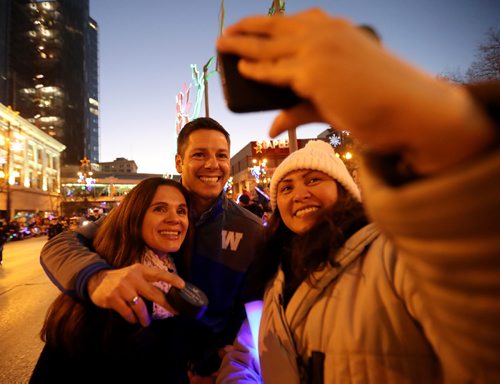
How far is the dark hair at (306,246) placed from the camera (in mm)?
1384

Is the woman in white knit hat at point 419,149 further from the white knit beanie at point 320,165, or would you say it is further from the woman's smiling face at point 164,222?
the woman's smiling face at point 164,222

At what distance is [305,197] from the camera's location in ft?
5.90

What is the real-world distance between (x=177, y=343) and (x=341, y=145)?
20.6 m

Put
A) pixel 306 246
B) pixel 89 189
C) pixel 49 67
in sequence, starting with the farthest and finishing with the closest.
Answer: pixel 49 67 → pixel 89 189 → pixel 306 246

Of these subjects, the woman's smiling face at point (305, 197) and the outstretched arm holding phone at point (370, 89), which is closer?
the outstretched arm holding phone at point (370, 89)

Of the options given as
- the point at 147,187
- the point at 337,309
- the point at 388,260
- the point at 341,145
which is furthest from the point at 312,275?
the point at 341,145

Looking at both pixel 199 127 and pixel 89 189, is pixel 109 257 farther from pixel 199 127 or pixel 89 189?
pixel 89 189

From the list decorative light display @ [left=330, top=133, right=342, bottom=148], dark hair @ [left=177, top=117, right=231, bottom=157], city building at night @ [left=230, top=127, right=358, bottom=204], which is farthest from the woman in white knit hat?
decorative light display @ [left=330, top=133, right=342, bottom=148]

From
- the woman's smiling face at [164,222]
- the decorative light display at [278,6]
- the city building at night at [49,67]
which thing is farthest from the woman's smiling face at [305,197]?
the city building at night at [49,67]

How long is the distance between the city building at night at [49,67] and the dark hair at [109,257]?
68.8 metres

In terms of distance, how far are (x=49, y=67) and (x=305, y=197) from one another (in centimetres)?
8165

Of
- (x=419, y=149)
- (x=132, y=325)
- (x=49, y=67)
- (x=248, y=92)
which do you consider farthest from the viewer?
(x=49, y=67)

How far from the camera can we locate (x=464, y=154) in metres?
0.41

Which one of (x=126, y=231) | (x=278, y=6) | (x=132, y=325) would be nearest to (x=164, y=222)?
(x=126, y=231)
